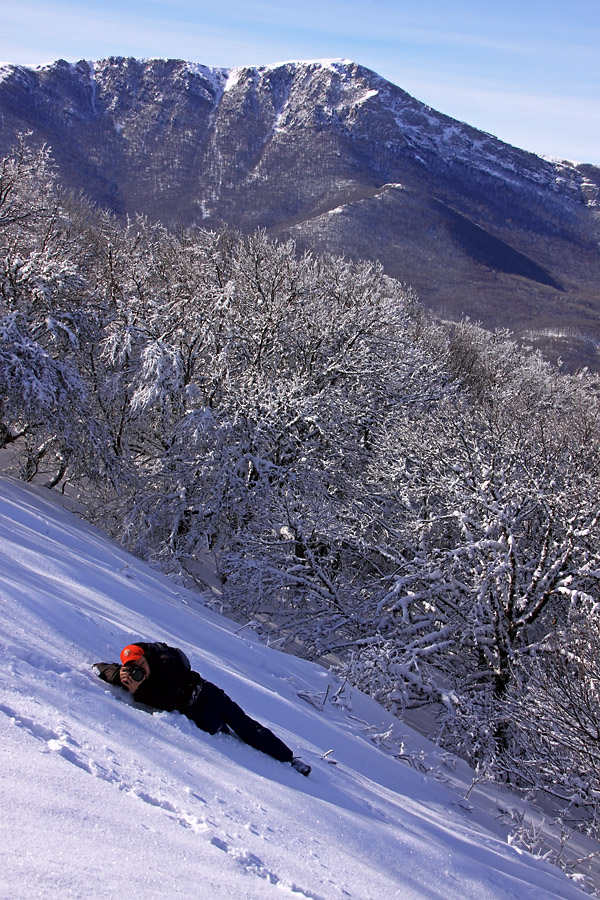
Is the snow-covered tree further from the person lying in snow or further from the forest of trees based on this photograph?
the person lying in snow

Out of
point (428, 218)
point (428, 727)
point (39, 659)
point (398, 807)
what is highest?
point (428, 218)

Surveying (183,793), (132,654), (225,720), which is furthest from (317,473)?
(183,793)

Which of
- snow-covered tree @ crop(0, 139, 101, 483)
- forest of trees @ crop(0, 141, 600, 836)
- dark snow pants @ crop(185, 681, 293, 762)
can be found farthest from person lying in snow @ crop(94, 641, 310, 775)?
snow-covered tree @ crop(0, 139, 101, 483)

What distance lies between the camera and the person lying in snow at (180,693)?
3.44m

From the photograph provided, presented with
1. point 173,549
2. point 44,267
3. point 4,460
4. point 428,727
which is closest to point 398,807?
point 428,727

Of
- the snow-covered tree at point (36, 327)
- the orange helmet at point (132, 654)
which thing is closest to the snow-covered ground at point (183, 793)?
the orange helmet at point (132, 654)

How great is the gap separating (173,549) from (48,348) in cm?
540

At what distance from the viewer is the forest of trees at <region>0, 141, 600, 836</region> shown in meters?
9.84

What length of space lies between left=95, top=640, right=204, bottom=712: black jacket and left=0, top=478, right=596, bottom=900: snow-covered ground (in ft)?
0.31

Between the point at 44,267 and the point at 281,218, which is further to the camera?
the point at 281,218

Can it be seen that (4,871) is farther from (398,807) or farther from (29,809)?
(398,807)

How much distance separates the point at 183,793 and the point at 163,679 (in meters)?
0.90

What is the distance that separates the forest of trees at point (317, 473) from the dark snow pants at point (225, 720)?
18.8 ft

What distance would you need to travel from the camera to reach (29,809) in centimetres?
201
